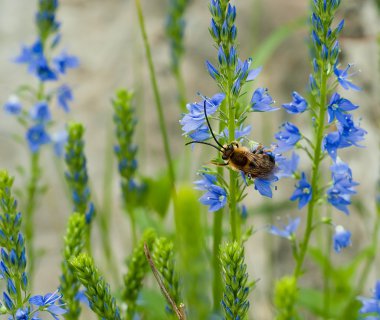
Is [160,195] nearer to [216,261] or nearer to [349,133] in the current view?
[216,261]

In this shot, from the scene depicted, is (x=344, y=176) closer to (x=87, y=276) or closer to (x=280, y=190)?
(x=87, y=276)

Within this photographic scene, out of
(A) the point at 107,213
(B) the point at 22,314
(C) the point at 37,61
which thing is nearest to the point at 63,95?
(C) the point at 37,61

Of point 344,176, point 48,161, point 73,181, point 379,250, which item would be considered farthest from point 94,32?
point 344,176

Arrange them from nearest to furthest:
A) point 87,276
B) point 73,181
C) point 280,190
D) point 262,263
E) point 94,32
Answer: point 87,276
point 73,181
point 262,263
point 280,190
point 94,32

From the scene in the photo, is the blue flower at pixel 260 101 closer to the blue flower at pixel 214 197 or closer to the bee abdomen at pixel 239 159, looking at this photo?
the bee abdomen at pixel 239 159

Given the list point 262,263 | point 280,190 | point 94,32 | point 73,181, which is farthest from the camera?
point 94,32

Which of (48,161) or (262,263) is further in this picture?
(48,161)

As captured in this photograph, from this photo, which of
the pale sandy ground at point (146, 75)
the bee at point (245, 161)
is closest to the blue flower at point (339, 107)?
the bee at point (245, 161)
